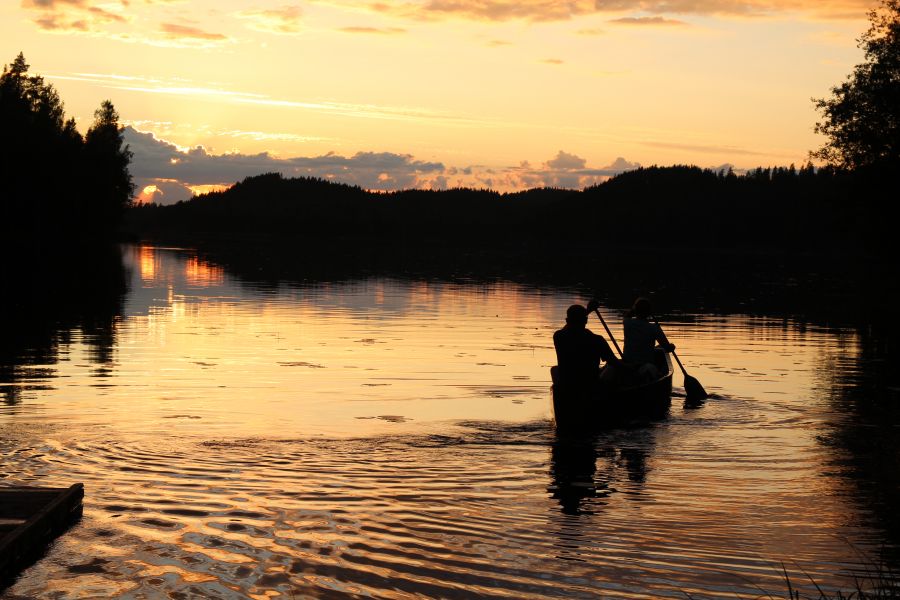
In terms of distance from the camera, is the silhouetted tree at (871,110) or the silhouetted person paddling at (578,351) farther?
the silhouetted tree at (871,110)

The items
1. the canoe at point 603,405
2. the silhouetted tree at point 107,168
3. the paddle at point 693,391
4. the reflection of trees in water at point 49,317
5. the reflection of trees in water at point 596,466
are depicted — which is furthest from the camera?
the silhouetted tree at point 107,168

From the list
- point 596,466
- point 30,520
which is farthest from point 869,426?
point 30,520

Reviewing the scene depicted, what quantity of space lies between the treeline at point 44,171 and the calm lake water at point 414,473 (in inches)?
2808

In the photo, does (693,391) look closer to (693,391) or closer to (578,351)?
(693,391)

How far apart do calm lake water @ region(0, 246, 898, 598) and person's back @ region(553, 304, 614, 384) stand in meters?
1.17

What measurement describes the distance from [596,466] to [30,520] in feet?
27.1

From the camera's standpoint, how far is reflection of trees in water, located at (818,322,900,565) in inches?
541

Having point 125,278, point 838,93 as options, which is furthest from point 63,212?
point 838,93

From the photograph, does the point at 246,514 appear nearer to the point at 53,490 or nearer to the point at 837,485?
the point at 53,490

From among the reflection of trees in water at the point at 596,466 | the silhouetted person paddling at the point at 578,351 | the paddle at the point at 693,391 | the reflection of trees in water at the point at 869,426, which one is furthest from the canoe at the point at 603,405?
the reflection of trees in water at the point at 869,426

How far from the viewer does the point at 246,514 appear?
11922 mm

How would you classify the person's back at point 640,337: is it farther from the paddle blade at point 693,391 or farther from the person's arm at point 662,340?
the paddle blade at point 693,391

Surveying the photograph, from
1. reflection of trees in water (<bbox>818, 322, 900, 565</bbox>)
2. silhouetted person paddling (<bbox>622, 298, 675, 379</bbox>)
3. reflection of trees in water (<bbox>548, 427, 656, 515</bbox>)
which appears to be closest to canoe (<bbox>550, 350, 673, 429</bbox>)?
reflection of trees in water (<bbox>548, 427, 656, 515</bbox>)

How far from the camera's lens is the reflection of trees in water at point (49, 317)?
24.5 meters
